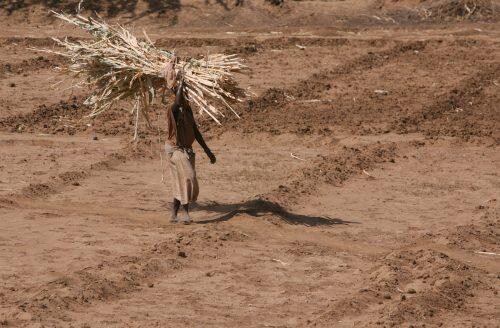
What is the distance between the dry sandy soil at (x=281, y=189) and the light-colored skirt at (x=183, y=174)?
28cm

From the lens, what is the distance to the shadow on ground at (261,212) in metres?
10.9

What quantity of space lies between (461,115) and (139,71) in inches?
230

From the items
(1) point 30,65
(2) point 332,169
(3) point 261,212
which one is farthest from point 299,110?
(3) point 261,212

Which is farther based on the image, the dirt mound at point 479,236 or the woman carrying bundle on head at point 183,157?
the woman carrying bundle on head at point 183,157

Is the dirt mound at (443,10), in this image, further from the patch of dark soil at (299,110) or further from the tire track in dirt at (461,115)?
the tire track in dirt at (461,115)

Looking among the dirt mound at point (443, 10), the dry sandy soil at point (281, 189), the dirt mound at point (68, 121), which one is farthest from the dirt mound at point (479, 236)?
the dirt mound at point (443, 10)

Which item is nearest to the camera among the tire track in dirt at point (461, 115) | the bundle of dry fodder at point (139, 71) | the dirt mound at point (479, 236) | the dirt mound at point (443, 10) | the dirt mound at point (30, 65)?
the dirt mound at point (479, 236)

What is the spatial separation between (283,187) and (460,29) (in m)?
8.66

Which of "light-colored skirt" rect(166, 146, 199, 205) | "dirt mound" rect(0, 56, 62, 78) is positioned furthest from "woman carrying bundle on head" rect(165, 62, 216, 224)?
"dirt mound" rect(0, 56, 62, 78)

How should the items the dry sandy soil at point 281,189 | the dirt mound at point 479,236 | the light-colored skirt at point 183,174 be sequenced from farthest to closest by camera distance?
1. the light-colored skirt at point 183,174
2. the dirt mound at point 479,236
3. the dry sandy soil at point 281,189

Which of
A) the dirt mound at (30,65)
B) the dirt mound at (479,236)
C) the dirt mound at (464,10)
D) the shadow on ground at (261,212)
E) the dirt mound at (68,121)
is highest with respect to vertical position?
the dirt mound at (464,10)

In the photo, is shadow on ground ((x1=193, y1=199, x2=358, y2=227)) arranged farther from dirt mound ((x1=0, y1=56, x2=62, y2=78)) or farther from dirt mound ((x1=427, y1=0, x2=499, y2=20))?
dirt mound ((x1=427, y1=0, x2=499, y2=20))

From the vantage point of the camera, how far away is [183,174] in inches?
417

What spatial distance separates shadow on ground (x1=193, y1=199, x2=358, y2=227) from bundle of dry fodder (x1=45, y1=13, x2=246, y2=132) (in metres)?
0.96
